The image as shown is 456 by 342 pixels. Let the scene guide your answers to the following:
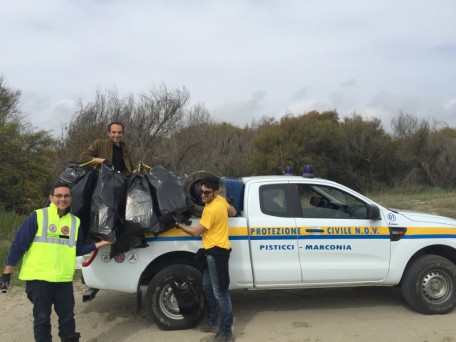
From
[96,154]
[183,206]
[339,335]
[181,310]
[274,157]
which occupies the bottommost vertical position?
[339,335]

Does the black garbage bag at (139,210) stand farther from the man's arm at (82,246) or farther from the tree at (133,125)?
the tree at (133,125)

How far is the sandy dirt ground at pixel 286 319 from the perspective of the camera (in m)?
4.84

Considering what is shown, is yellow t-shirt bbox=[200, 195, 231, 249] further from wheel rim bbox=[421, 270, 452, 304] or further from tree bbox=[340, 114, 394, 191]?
tree bbox=[340, 114, 394, 191]

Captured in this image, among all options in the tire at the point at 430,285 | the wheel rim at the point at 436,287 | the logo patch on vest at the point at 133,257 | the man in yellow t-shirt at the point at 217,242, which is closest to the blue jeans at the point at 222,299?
the man in yellow t-shirt at the point at 217,242

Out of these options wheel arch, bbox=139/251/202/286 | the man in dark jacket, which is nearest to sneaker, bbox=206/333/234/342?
wheel arch, bbox=139/251/202/286

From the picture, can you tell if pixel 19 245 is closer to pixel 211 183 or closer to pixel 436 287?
pixel 211 183

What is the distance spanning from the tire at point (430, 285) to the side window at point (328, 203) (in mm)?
929

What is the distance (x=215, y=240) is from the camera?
459 centimetres

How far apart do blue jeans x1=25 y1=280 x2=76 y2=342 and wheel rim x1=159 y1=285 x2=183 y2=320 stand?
108 centimetres

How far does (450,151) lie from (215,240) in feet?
98.8

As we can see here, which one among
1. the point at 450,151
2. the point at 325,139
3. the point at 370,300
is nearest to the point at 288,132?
the point at 325,139

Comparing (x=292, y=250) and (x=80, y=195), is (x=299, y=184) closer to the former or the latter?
(x=292, y=250)

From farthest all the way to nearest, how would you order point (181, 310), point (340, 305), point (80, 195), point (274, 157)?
point (274, 157) → point (340, 305) → point (181, 310) → point (80, 195)

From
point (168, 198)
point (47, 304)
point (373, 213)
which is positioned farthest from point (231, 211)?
point (47, 304)
